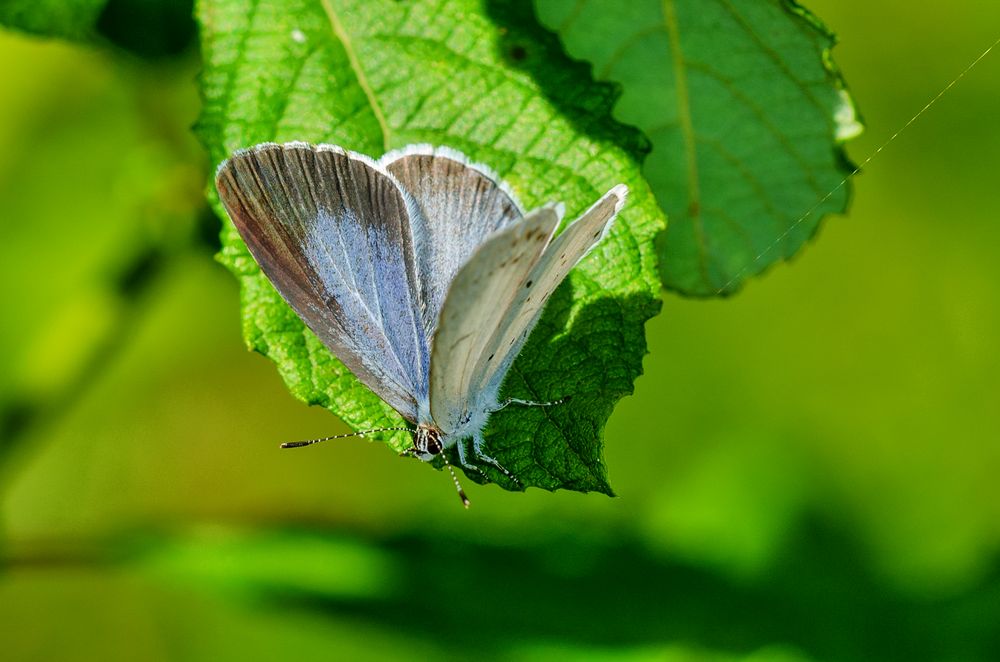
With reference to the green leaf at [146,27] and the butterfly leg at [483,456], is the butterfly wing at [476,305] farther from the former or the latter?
the green leaf at [146,27]

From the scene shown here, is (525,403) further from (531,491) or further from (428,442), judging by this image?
(531,491)

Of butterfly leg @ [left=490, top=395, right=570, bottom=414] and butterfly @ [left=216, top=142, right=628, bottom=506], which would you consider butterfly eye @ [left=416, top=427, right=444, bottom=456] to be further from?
butterfly leg @ [left=490, top=395, right=570, bottom=414]

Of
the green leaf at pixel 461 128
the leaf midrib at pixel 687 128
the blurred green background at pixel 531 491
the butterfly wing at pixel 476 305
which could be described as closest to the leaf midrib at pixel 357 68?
the green leaf at pixel 461 128

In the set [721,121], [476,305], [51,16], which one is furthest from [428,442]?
[51,16]

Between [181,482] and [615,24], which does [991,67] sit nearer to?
[615,24]

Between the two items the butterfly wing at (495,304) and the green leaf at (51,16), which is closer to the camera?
the butterfly wing at (495,304)

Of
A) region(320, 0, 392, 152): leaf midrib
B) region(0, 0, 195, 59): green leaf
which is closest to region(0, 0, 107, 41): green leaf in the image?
region(0, 0, 195, 59): green leaf
